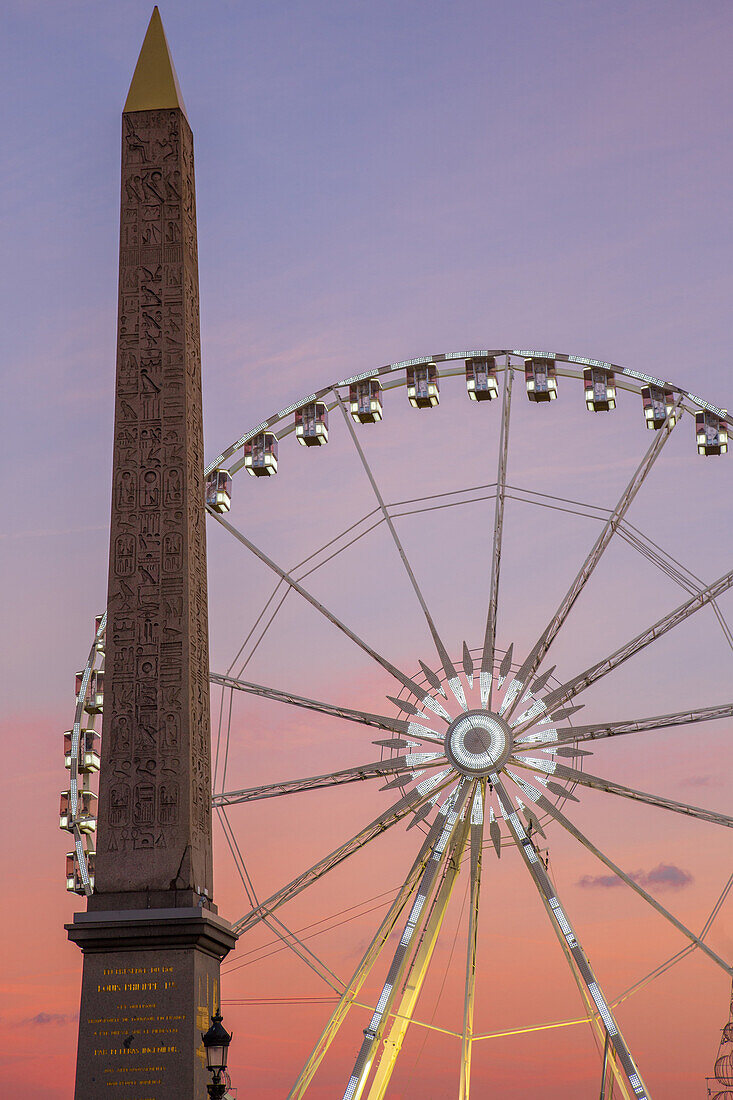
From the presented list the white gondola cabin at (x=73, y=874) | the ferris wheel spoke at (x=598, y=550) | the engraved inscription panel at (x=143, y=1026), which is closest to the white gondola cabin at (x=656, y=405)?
the ferris wheel spoke at (x=598, y=550)

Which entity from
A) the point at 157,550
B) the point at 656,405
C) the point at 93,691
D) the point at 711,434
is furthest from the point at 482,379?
the point at 157,550

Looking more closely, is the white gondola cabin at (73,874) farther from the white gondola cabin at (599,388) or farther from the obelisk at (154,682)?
→ the white gondola cabin at (599,388)

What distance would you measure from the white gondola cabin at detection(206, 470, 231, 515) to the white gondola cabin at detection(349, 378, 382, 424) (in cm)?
180

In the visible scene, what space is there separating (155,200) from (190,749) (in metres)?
5.14

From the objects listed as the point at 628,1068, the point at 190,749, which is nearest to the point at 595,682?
the point at 628,1068

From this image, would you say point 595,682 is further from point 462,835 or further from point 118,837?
point 118,837

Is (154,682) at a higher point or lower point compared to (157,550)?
lower

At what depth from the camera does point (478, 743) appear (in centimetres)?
2109

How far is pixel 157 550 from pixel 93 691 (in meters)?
5.89

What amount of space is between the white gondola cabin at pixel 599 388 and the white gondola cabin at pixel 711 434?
1098mm

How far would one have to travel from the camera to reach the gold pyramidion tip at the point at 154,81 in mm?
17188

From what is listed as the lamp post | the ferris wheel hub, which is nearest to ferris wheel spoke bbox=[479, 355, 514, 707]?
the ferris wheel hub

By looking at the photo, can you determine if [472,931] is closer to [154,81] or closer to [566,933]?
[566,933]

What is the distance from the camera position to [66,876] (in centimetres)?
2038
